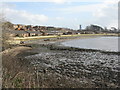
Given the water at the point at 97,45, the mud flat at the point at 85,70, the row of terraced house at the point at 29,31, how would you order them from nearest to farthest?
the mud flat at the point at 85,70, the water at the point at 97,45, the row of terraced house at the point at 29,31

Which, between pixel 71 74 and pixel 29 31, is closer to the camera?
pixel 71 74

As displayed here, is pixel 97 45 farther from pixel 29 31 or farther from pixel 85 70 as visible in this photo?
pixel 29 31

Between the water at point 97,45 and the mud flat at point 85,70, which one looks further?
the water at point 97,45

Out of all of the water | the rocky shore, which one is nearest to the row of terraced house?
the water

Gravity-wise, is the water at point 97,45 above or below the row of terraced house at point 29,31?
below

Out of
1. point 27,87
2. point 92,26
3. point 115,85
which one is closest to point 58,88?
point 27,87

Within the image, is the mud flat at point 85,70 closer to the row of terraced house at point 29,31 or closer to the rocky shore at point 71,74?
the rocky shore at point 71,74

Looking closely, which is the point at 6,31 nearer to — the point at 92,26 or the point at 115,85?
the point at 115,85

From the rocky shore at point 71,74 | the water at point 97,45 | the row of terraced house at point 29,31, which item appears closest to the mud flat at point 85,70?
the rocky shore at point 71,74

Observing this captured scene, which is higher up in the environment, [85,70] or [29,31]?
[29,31]

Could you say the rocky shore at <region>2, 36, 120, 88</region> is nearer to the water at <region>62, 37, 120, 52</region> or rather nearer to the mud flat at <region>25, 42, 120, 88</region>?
the mud flat at <region>25, 42, 120, 88</region>

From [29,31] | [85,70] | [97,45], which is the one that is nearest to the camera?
[85,70]

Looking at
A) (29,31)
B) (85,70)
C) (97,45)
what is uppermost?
(29,31)

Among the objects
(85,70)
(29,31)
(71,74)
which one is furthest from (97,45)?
(29,31)
